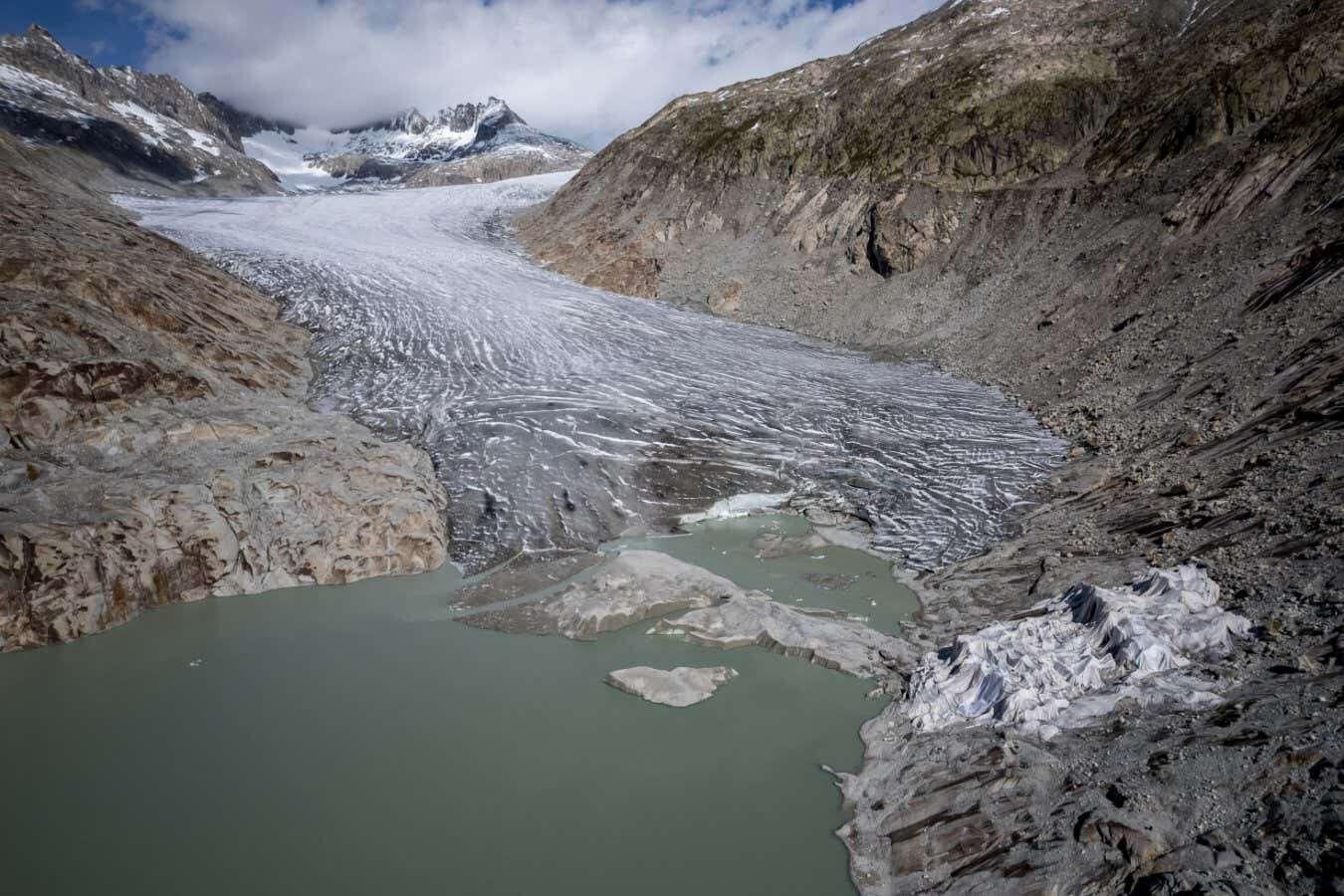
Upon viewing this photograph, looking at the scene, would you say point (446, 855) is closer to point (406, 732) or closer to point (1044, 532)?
point (406, 732)

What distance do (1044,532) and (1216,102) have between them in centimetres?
1439

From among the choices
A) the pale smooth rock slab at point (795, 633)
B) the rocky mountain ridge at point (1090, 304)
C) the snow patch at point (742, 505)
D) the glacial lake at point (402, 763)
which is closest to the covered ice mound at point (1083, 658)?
the rocky mountain ridge at point (1090, 304)

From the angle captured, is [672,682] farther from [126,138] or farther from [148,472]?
[126,138]

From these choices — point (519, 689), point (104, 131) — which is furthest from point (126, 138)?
point (519, 689)

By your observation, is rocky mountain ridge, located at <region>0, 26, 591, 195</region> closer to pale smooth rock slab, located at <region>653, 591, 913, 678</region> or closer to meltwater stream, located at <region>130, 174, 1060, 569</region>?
meltwater stream, located at <region>130, 174, 1060, 569</region>

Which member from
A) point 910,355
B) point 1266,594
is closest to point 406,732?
point 1266,594

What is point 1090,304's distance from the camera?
1551cm

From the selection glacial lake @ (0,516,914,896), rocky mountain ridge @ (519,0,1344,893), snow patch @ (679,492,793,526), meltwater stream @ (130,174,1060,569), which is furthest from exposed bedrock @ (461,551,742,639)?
rocky mountain ridge @ (519,0,1344,893)

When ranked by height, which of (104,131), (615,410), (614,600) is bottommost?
(614,600)

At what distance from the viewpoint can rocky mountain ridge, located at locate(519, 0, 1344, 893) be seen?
15.0 ft

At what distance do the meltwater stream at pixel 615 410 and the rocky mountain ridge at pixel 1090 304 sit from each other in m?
1.26

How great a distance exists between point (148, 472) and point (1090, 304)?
17.0 meters

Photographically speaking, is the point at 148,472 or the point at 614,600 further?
the point at 148,472

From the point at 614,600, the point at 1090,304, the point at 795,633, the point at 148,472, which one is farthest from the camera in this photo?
the point at 1090,304
